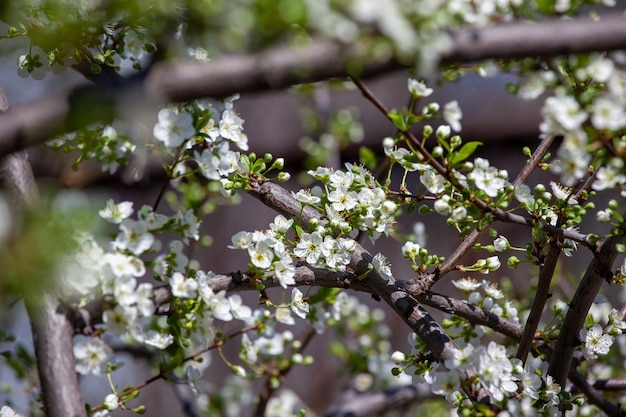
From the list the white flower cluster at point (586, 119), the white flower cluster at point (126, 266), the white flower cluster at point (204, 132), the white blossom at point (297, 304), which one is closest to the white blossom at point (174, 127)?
the white flower cluster at point (204, 132)

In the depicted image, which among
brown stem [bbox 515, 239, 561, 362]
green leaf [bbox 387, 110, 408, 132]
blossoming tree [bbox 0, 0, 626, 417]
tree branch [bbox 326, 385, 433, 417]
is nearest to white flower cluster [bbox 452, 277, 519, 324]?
blossoming tree [bbox 0, 0, 626, 417]

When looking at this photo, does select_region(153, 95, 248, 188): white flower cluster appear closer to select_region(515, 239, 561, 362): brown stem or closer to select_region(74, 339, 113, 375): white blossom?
select_region(74, 339, 113, 375): white blossom

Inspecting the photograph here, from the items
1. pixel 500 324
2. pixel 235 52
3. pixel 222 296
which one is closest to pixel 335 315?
pixel 500 324

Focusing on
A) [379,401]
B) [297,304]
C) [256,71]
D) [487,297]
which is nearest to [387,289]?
[297,304]

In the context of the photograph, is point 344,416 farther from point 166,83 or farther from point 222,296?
point 166,83

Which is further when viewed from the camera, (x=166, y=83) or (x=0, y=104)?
(x=0, y=104)

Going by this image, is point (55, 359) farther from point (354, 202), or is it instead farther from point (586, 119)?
point (586, 119)
